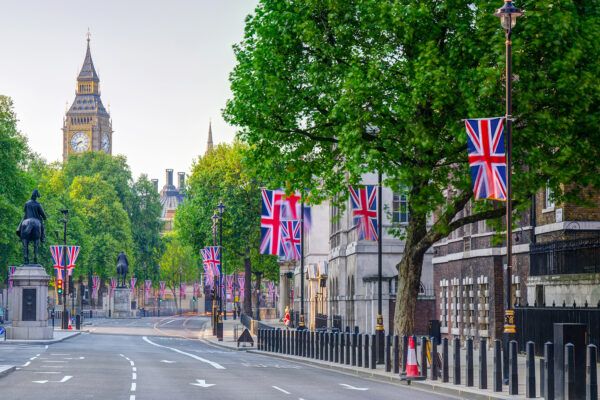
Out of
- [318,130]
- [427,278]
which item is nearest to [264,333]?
[427,278]

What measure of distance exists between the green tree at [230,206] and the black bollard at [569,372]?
206 ft

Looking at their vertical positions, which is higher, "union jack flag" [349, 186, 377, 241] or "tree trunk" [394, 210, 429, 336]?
"union jack flag" [349, 186, 377, 241]

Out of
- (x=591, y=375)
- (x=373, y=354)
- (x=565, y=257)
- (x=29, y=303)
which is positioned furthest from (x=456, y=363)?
(x=29, y=303)

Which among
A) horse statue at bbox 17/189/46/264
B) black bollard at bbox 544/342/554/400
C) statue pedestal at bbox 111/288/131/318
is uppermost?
horse statue at bbox 17/189/46/264

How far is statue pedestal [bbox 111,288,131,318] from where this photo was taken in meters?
119

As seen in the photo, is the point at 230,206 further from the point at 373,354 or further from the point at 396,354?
the point at 396,354

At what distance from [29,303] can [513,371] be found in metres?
33.9

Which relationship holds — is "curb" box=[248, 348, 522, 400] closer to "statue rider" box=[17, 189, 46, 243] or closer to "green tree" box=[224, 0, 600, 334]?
"green tree" box=[224, 0, 600, 334]

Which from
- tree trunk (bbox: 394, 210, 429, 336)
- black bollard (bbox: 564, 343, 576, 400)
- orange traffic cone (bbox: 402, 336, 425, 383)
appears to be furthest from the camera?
tree trunk (bbox: 394, 210, 429, 336)

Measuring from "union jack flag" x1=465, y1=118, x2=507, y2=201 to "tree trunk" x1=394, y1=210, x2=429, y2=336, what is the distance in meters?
6.49

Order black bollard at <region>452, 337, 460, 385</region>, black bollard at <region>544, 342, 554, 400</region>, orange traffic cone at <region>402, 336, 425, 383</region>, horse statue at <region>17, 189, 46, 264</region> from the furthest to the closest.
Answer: horse statue at <region>17, 189, 46, 264</region> → orange traffic cone at <region>402, 336, 425, 383</region> → black bollard at <region>452, 337, 460, 385</region> → black bollard at <region>544, 342, 554, 400</region>

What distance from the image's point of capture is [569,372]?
712 inches

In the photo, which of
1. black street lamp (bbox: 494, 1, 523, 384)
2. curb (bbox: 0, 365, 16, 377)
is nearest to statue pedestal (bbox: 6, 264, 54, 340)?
curb (bbox: 0, 365, 16, 377)

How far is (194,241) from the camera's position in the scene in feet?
291
